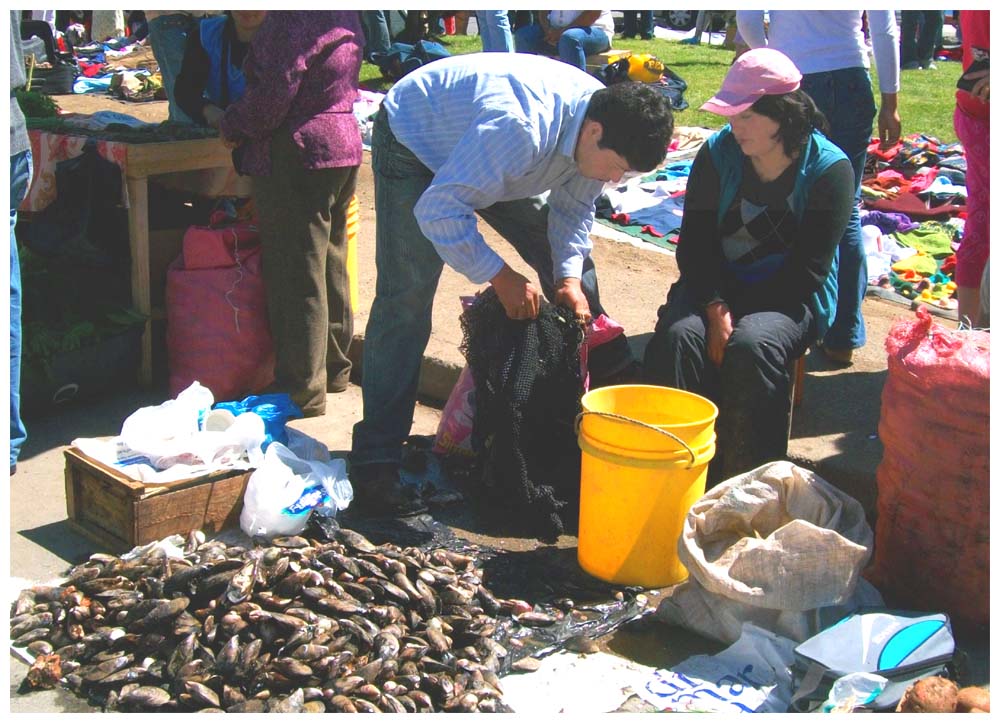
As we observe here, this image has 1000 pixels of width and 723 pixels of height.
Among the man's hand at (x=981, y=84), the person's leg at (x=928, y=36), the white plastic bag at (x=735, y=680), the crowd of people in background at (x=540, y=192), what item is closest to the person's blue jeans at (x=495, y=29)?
the crowd of people in background at (x=540, y=192)

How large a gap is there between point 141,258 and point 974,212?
12.0 feet

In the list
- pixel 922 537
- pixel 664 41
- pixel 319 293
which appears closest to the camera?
pixel 922 537

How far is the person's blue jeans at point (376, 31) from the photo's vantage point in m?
14.3

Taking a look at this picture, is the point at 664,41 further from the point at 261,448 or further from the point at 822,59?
the point at 261,448

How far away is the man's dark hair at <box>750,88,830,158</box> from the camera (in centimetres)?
418

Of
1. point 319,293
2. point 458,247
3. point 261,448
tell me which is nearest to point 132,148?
point 319,293

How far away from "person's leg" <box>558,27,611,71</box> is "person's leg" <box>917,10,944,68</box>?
8.30 m

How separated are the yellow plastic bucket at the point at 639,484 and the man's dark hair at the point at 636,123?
0.79 metres

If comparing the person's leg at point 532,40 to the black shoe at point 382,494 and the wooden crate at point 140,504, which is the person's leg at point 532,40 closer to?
the black shoe at point 382,494

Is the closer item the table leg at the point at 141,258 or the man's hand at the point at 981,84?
the man's hand at the point at 981,84

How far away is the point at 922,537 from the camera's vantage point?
3588mm

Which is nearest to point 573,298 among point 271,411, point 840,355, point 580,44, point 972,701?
point 271,411

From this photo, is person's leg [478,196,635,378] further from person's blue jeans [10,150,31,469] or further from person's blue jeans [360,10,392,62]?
person's blue jeans [360,10,392,62]

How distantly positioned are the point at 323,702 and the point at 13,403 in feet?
6.73
